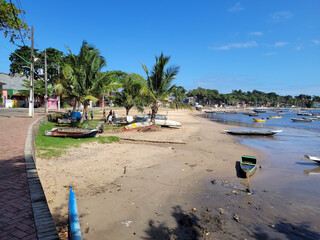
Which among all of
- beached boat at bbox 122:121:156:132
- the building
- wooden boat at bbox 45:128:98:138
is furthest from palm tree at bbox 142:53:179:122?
the building

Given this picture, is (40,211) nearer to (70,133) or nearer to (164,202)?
(164,202)

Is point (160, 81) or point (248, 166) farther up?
point (160, 81)

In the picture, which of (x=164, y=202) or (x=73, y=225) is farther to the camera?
(x=164, y=202)

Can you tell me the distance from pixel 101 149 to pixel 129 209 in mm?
7219

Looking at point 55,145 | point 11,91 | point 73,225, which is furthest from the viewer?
point 11,91

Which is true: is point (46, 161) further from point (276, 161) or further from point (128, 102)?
point (128, 102)

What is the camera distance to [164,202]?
22.9ft

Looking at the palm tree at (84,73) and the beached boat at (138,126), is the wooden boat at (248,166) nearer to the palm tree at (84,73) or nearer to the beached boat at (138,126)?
the beached boat at (138,126)

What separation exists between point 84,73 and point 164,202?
51.8ft

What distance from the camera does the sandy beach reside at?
553cm

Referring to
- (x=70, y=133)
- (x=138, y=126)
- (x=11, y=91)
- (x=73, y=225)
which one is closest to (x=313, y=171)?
(x=73, y=225)

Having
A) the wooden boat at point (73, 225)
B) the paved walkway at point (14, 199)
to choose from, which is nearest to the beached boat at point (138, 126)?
the paved walkway at point (14, 199)

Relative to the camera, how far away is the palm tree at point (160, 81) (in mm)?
22469

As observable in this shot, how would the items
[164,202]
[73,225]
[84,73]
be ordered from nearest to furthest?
[73,225] → [164,202] → [84,73]
